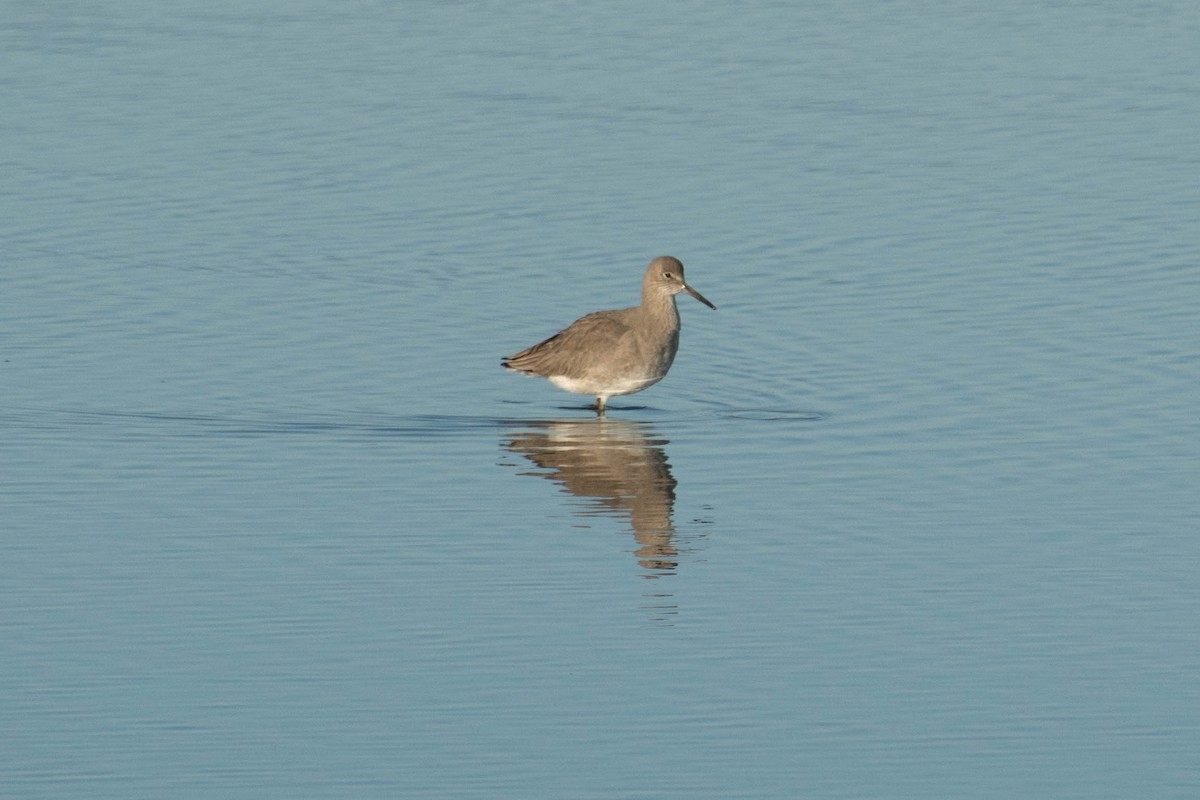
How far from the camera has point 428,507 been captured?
15.6 meters

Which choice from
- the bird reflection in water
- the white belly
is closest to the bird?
the white belly

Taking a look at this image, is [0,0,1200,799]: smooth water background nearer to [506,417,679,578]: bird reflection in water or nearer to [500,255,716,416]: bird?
[506,417,679,578]: bird reflection in water

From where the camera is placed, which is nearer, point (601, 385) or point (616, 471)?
point (616, 471)

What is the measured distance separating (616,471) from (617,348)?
2483mm

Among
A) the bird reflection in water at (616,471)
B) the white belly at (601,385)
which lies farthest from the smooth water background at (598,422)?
the white belly at (601,385)

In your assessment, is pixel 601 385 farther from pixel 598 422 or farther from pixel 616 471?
pixel 616 471

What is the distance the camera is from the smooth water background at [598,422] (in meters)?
11.4

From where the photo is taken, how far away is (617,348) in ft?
63.5

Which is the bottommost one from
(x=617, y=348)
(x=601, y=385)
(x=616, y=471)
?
(x=616, y=471)

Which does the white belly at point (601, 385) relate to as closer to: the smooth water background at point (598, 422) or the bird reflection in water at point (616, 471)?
the bird reflection in water at point (616, 471)

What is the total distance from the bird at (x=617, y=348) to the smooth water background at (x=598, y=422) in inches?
14.8

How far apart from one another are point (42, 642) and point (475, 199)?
14.2 meters

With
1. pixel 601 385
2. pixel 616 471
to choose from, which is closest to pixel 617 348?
pixel 601 385

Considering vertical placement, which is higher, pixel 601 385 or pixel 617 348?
pixel 617 348
